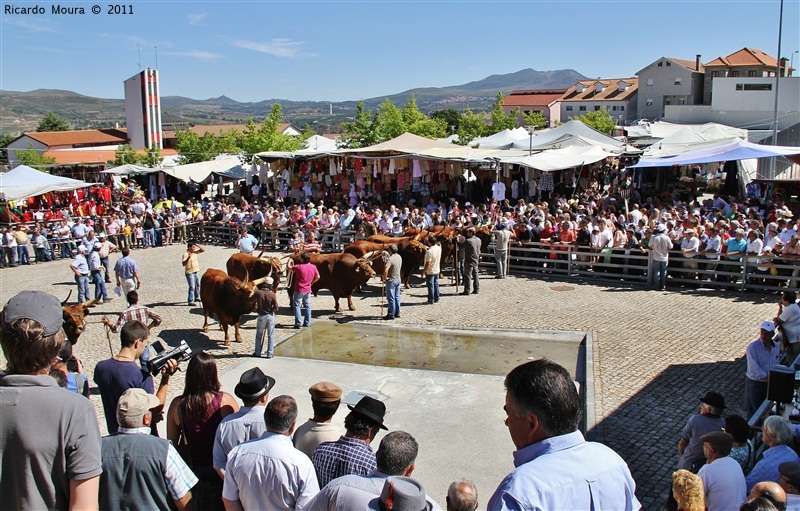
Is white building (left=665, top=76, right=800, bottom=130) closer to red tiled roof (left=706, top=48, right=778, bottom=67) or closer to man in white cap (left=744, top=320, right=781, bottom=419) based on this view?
red tiled roof (left=706, top=48, right=778, bottom=67)

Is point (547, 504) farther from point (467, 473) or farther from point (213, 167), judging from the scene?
point (213, 167)

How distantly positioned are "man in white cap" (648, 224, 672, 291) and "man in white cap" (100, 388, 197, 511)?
45.2ft

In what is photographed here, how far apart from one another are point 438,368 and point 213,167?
24795 mm

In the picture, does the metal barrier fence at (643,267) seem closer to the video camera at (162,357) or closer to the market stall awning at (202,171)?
the video camera at (162,357)

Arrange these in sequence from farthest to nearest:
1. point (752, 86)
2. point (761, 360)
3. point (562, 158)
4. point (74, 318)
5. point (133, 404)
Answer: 1. point (752, 86)
2. point (562, 158)
3. point (74, 318)
4. point (761, 360)
5. point (133, 404)

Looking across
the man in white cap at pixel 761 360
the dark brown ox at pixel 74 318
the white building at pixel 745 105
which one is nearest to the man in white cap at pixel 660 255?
the man in white cap at pixel 761 360

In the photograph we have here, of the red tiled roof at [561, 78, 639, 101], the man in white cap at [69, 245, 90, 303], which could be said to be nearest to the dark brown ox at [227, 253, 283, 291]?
the man in white cap at [69, 245, 90, 303]

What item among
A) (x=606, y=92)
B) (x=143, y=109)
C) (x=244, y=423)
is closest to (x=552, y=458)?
(x=244, y=423)

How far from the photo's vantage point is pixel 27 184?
2530 centimetres

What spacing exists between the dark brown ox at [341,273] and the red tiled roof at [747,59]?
3021 inches

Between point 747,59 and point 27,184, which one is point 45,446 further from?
point 747,59

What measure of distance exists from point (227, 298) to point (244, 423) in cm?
784

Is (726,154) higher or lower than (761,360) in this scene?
higher

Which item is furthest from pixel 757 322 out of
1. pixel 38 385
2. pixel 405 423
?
pixel 38 385
